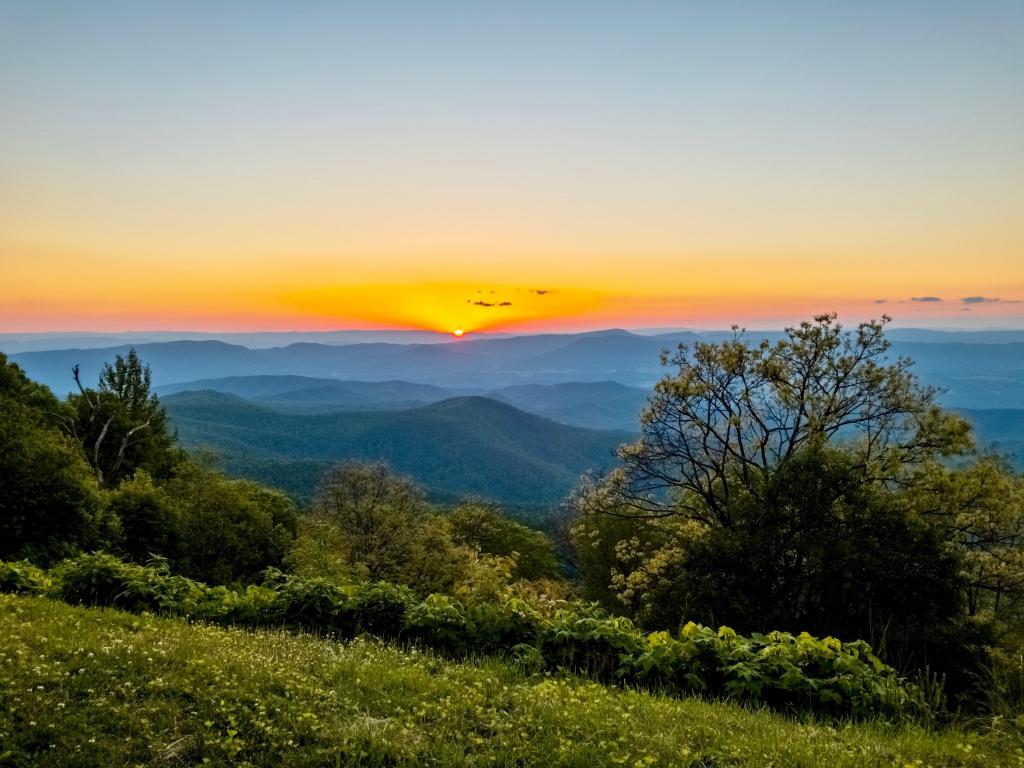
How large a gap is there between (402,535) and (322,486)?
1141 centimetres

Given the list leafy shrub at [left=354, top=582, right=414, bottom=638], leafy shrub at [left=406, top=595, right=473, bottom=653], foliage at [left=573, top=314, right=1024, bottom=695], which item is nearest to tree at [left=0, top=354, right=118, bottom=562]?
leafy shrub at [left=354, top=582, right=414, bottom=638]

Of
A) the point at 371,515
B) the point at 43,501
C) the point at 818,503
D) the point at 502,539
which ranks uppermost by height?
the point at 43,501

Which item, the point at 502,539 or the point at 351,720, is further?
the point at 502,539

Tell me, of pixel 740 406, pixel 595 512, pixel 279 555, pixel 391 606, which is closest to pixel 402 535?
pixel 279 555

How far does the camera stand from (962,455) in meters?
20.8

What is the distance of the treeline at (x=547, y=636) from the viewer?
22.9 ft

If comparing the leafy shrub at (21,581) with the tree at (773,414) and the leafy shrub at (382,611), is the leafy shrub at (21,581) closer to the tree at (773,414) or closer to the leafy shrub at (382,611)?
the leafy shrub at (382,611)

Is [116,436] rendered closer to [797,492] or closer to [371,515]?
[371,515]

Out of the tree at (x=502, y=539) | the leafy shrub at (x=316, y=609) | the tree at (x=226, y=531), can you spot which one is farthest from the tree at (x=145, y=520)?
the tree at (x=502, y=539)

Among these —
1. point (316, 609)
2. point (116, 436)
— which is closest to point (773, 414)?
point (316, 609)

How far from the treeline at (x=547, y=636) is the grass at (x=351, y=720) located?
61 centimetres

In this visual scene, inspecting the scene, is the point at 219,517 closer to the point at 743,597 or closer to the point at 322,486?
the point at 322,486

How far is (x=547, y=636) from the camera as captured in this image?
26.7 ft

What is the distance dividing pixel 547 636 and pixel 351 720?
349 centimetres
